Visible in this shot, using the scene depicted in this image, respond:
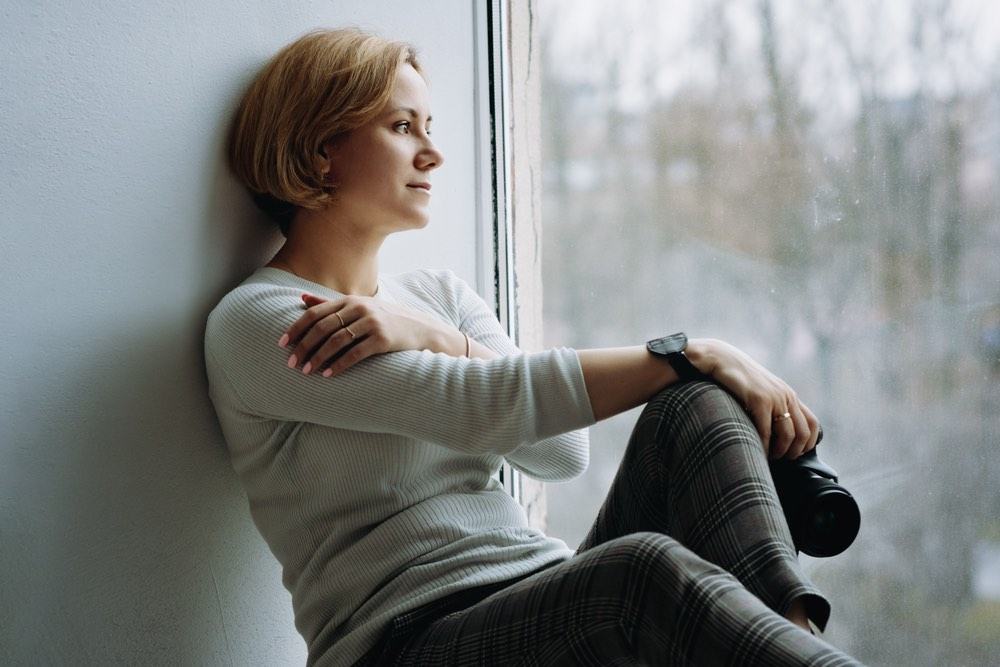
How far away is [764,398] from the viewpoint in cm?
109

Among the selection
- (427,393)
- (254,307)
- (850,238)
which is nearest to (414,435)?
(427,393)

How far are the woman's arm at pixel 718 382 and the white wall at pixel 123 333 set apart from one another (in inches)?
20.7

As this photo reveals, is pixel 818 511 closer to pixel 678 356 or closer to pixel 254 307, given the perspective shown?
pixel 678 356

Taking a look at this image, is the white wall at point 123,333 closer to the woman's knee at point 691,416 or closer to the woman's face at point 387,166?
the woman's face at point 387,166

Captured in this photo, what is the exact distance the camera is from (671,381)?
1126mm

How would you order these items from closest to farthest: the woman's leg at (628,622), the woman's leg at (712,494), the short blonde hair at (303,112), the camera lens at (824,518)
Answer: the woman's leg at (628,622), the woman's leg at (712,494), the camera lens at (824,518), the short blonde hair at (303,112)

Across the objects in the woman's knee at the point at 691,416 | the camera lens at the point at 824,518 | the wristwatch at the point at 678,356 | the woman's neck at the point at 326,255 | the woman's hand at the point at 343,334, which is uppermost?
the woman's neck at the point at 326,255

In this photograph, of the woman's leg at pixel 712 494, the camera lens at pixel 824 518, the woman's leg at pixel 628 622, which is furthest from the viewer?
the camera lens at pixel 824 518

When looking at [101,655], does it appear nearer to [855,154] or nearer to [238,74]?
[238,74]

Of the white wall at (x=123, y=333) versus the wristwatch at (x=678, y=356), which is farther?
the wristwatch at (x=678, y=356)

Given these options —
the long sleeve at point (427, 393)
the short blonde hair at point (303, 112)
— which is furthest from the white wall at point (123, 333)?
the long sleeve at point (427, 393)

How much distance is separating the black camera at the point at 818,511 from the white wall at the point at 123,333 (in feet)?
2.35

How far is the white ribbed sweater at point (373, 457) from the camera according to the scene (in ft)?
3.53

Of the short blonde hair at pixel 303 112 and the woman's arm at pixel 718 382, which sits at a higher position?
the short blonde hair at pixel 303 112
